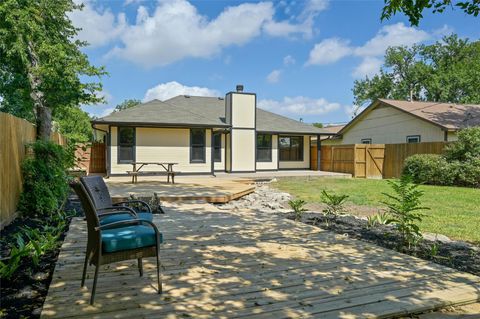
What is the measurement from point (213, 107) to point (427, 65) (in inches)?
1047

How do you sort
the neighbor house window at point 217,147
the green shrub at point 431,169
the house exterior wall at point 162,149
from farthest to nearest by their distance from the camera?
the neighbor house window at point 217,147 < the house exterior wall at point 162,149 < the green shrub at point 431,169

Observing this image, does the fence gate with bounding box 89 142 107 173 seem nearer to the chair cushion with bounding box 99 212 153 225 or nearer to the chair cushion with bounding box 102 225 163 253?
the chair cushion with bounding box 99 212 153 225

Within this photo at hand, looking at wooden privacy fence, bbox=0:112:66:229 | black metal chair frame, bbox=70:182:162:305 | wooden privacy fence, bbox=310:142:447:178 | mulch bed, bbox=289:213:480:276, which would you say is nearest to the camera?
black metal chair frame, bbox=70:182:162:305

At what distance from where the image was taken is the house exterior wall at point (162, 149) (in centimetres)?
1645

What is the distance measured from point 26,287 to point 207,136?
14.9 meters

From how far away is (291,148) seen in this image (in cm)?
2228

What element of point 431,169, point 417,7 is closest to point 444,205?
point 431,169

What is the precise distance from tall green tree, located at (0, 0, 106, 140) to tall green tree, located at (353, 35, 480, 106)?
30.7 metres

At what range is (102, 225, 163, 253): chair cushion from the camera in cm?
297

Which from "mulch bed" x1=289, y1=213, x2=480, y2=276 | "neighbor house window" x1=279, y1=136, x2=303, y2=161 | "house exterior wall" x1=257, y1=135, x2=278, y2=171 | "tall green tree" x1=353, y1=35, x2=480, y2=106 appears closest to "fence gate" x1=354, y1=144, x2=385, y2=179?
"neighbor house window" x1=279, y1=136, x2=303, y2=161

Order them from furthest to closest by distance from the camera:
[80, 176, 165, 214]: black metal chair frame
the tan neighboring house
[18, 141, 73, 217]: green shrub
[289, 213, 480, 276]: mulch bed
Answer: the tan neighboring house, [18, 141, 73, 217]: green shrub, [289, 213, 480, 276]: mulch bed, [80, 176, 165, 214]: black metal chair frame

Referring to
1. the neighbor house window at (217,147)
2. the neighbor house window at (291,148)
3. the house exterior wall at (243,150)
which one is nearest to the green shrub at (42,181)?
the house exterior wall at (243,150)

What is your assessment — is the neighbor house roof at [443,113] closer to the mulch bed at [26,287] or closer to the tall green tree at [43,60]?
the tall green tree at [43,60]

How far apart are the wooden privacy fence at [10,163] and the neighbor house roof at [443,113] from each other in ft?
59.4
